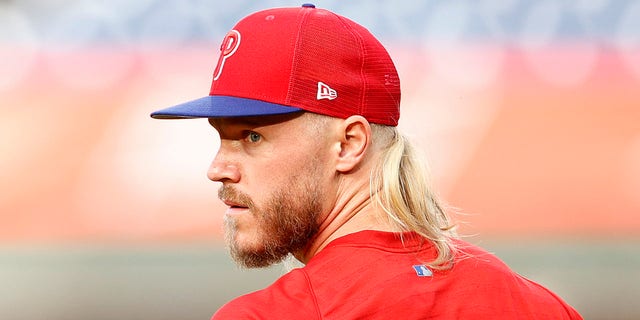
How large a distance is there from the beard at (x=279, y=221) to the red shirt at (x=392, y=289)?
3.6 inches

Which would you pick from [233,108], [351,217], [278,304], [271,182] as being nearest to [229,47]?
[233,108]

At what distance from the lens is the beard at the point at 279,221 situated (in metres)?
1.62

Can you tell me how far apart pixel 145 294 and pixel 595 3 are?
10.8ft

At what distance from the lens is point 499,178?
18.0ft

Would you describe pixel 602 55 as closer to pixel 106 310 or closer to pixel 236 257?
pixel 106 310

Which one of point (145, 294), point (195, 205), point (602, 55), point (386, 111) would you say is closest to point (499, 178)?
point (602, 55)

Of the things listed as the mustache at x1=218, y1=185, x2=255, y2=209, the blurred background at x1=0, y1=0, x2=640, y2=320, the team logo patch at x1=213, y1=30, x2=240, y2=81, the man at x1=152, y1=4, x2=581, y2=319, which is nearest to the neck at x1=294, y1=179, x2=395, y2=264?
the man at x1=152, y1=4, x2=581, y2=319

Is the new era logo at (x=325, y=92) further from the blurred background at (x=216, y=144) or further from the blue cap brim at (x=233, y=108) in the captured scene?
the blurred background at (x=216, y=144)

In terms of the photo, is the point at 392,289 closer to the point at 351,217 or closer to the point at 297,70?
the point at 351,217

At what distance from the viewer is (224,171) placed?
64.5 inches

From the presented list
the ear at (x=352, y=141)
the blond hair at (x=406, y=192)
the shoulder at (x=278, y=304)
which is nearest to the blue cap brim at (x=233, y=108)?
the ear at (x=352, y=141)

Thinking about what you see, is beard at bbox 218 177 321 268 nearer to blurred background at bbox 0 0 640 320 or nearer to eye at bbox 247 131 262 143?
eye at bbox 247 131 262 143

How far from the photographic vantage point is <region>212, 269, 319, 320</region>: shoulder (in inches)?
53.5

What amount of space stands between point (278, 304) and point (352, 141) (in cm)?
39
